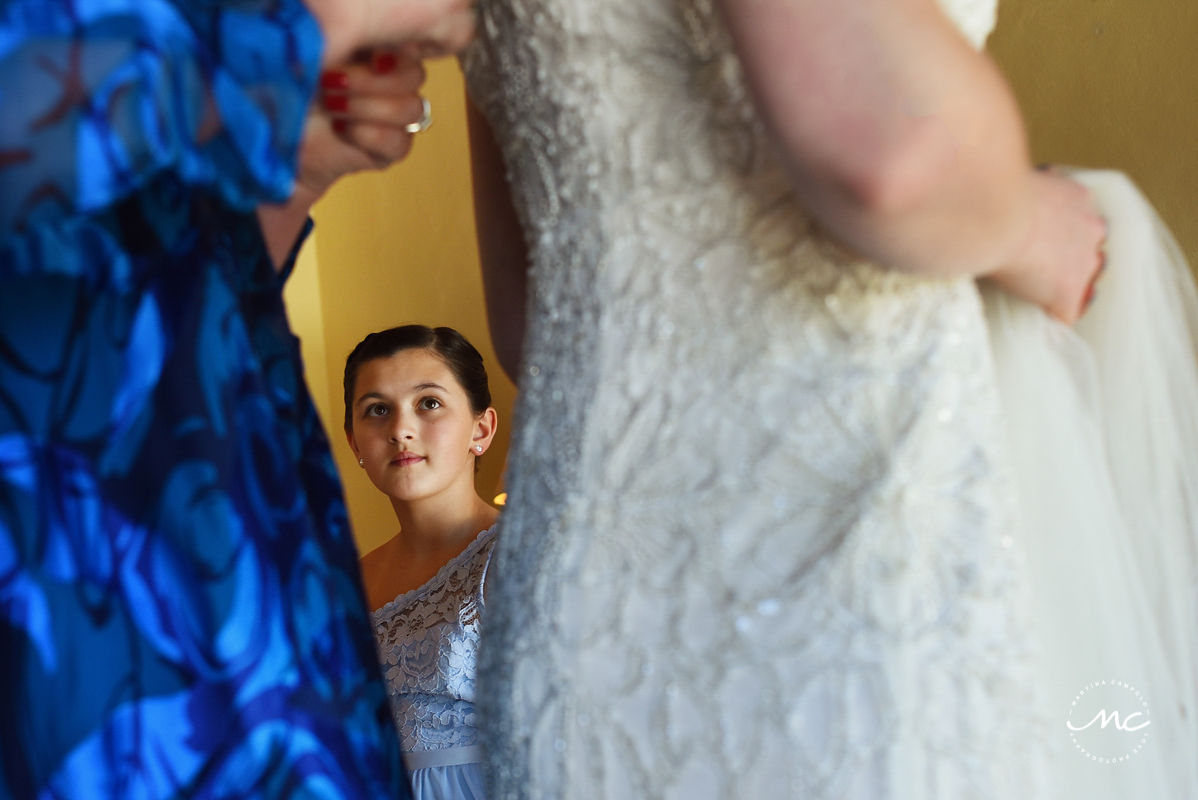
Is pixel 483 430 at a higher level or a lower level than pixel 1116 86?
higher

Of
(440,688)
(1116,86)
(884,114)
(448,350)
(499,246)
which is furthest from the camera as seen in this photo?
(448,350)

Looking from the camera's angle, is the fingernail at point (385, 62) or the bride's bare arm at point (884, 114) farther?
the fingernail at point (385, 62)

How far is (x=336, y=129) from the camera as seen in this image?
0.62 m

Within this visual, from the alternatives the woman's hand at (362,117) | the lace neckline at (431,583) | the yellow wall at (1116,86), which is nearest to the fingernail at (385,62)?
the woman's hand at (362,117)

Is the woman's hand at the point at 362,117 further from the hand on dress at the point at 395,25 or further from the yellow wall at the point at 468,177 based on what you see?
the yellow wall at the point at 468,177

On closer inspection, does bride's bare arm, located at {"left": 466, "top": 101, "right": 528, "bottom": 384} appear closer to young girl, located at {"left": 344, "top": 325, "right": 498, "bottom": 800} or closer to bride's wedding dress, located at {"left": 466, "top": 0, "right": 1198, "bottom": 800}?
bride's wedding dress, located at {"left": 466, "top": 0, "right": 1198, "bottom": 800}

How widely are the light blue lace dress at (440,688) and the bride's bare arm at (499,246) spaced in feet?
4.70

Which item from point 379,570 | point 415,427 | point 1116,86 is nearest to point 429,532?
point 379,570

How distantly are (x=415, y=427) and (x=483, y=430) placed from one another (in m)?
0.18

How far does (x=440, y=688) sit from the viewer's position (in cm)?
225

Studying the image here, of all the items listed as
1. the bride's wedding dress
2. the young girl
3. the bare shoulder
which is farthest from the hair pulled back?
the bride's wedding dress

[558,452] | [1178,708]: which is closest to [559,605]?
[558,452]

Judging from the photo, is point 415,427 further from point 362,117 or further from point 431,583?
point 362,117

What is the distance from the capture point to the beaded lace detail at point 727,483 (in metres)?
0.54
